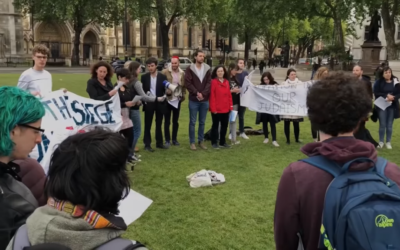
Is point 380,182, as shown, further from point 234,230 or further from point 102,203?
point 234,230

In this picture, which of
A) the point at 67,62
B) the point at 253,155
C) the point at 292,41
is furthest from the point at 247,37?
the point at 253,155

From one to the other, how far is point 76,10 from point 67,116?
39.8 meters

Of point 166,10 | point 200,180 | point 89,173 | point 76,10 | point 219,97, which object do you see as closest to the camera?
point 89,173

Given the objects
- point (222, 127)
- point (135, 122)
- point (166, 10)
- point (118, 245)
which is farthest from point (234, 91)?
point (166, 10)

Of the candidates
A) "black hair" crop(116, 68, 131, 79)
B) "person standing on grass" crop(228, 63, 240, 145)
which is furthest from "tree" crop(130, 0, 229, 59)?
"black hair" crop(116, 68, 131, 79)

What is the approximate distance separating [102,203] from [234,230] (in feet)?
11.9

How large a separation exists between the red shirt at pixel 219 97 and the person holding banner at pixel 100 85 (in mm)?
2488

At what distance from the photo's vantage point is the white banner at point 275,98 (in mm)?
9984

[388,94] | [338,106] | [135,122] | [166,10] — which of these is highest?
[166,10]

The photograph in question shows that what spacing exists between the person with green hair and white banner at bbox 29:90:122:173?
2607 mm

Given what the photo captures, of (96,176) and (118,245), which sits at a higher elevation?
(96,176)

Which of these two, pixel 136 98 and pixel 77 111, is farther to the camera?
pixel 136 98

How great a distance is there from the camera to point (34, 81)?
6148 millimetres

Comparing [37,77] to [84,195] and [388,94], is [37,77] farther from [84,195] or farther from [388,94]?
[388,94]
